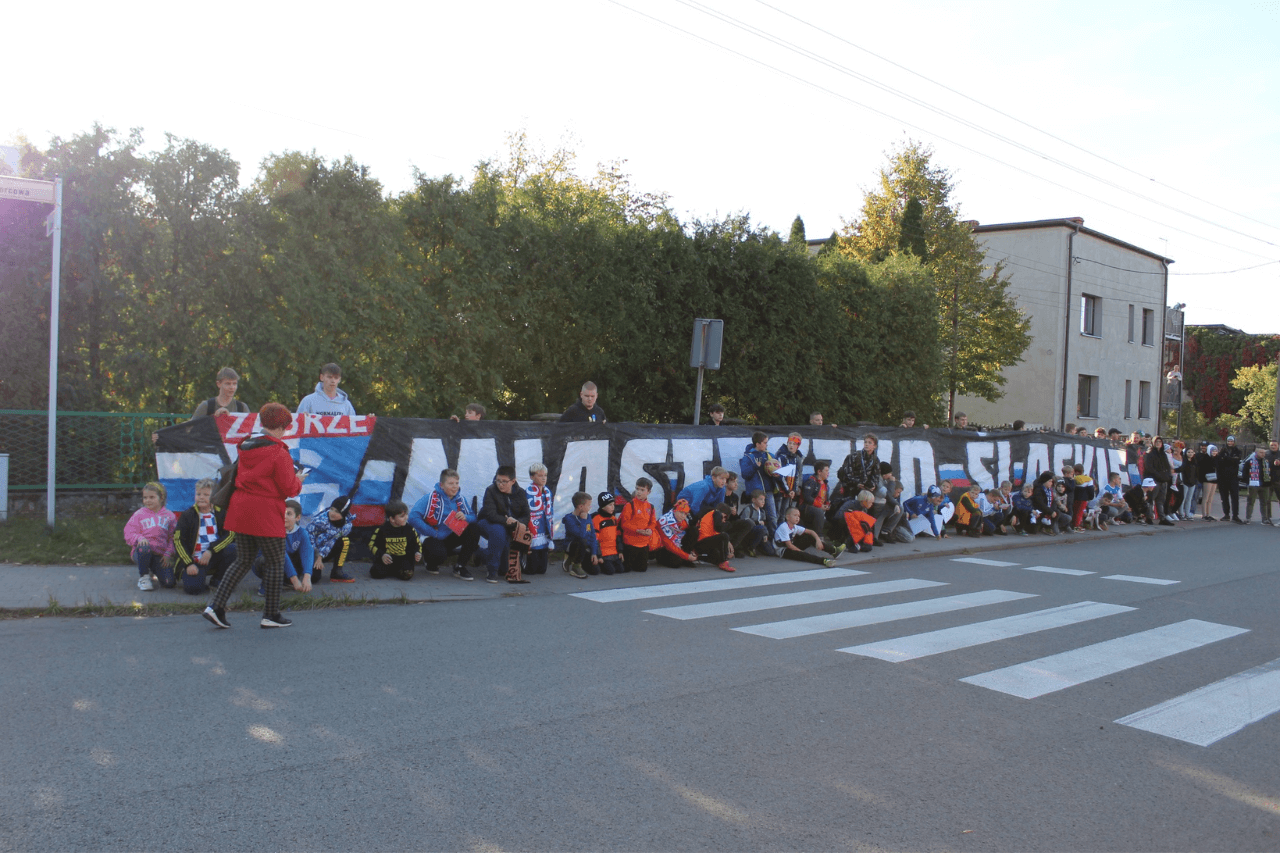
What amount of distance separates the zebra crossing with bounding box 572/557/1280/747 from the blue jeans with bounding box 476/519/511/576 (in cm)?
121

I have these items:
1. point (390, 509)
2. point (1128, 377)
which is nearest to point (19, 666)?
point (390, 509)

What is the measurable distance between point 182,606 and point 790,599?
5.60 m

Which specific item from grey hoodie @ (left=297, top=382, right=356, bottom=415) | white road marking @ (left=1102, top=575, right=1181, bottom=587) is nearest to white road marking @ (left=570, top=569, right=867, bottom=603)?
white road marking @ (left=1102, top=575, right=1181, bottom=587)

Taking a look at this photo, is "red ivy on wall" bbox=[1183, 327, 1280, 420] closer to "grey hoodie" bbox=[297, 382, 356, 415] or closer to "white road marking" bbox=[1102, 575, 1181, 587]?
"white road marking" bbox=[1102, 575, 1181, 587]

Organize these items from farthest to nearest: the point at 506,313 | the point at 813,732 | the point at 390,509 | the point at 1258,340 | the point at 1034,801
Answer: the point at 1258,340
the point at 506,313
the point at 390,509
the point at 813,732
the point at 1034,801

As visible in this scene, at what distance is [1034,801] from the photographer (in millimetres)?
4109

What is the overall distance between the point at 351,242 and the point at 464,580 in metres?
6.51

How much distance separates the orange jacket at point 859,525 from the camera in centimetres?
1352

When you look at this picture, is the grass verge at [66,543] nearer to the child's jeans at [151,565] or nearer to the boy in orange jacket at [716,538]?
the child's jeans at [151,565]

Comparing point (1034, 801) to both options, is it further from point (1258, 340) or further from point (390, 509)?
point (1258, 340)

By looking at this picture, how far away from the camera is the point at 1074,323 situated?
4188cm

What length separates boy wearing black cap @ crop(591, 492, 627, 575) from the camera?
1078 centimetres

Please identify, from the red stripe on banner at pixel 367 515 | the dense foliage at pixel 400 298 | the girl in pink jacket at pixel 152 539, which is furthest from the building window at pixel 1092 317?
the girl in pink jacket at pixel 152 539

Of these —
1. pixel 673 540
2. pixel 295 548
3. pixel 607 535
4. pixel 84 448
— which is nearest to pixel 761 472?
pixel 673 540
